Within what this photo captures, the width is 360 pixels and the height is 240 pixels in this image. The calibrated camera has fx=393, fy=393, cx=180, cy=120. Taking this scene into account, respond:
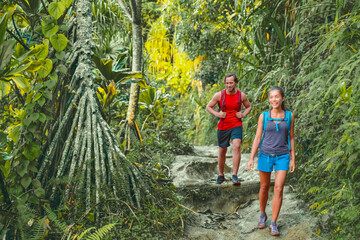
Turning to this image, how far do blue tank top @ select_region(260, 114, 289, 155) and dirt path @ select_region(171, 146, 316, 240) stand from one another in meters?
0.82

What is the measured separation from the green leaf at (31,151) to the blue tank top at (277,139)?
6.98 feet

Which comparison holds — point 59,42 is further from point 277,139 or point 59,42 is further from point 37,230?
point 277,139

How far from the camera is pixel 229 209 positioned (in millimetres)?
5113

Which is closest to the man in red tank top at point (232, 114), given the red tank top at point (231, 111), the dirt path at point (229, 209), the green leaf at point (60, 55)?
the red tank top at point (231, 111)

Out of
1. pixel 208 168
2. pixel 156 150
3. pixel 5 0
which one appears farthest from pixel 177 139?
pixel 5 0

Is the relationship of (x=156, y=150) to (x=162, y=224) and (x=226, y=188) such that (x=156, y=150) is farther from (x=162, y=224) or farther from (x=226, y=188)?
(x=162, y=224)

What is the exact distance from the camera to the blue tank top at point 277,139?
3.80 m

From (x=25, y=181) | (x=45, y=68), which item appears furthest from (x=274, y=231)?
(x=45, y=68)

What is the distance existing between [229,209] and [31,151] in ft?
9.19

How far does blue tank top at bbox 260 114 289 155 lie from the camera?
149 inches

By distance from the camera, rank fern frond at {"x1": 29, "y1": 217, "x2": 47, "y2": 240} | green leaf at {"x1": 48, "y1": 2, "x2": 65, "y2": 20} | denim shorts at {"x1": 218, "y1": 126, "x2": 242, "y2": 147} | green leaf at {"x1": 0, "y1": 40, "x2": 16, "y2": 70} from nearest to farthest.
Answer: green leaf at {"x1": 0, "y1": 40, "x2": 16, "y2": 70}, fern frond at {"x1": 29, "y1": 217, "x2": 47, "y2": 240}, green leaf at {"x1": 48, "y1": 2, "x2": 65, "y2": 20}, denim shorts at {"x1": 218, "y1": 126, "x2": 242, "y2": 147}

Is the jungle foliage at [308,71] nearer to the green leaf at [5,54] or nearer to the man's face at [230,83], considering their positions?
the man's face at [230,83]

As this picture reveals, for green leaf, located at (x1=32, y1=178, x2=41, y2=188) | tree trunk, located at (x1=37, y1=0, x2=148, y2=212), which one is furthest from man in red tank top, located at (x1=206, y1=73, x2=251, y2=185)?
green leaf, located at (x1=32, y1=178, x2=41, y2=188)

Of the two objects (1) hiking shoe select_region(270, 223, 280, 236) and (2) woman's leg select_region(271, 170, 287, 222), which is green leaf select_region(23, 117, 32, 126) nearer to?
(2) woman's leg select_region(271, 170, 287, 222)
